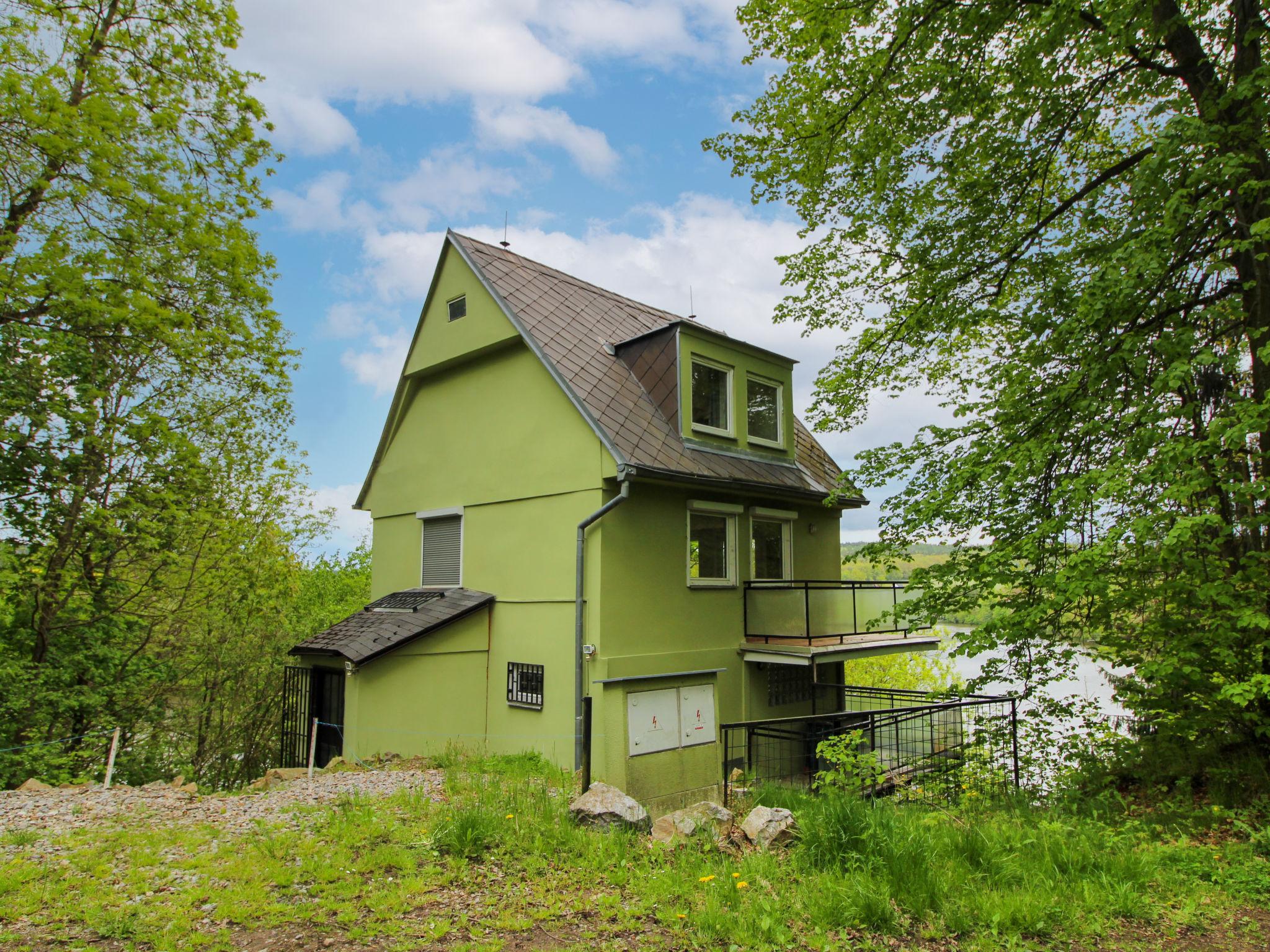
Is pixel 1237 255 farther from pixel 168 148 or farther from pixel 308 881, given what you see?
pixel 168 148

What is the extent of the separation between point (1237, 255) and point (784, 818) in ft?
25.5

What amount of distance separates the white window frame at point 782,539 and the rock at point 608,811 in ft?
21.6

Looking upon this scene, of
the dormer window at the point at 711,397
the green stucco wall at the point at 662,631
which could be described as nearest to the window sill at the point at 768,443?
the dormer window at the point at 711,397

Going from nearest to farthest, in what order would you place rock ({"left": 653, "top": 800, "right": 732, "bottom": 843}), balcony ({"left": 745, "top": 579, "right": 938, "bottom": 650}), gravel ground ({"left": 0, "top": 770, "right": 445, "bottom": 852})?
1. rock ({"left": 653, "top": 800, "right": 732, "bottom": 843})
2. gravel ground ({"left": 0, "top": 770, "right": 445, "bottom": 852})
3. balcony ({"left": 745, "top": 579, "right": 938, "bottom": 650})

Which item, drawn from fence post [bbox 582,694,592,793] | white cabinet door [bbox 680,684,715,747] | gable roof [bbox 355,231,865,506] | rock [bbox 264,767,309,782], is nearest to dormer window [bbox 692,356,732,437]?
gable roof [bbox 355,231,865,506]

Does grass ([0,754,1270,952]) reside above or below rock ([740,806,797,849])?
below

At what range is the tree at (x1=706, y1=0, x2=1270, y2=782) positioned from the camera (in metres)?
6.74

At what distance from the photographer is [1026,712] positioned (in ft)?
30.5

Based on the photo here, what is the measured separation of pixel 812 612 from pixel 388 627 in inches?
271

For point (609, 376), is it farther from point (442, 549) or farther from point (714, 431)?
point (442, 549)

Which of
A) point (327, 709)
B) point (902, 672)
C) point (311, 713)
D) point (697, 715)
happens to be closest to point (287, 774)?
point (327, 709)

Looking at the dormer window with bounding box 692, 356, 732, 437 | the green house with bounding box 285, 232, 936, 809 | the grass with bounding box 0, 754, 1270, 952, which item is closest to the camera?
the grass with bounding box 0, 754, 1270, 952

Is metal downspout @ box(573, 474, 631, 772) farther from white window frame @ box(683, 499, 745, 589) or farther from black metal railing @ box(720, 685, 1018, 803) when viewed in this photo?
black metal railing @ box(720, 685, 1018, 803)

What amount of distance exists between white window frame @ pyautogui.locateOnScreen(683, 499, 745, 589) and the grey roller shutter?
4096 millimetres
